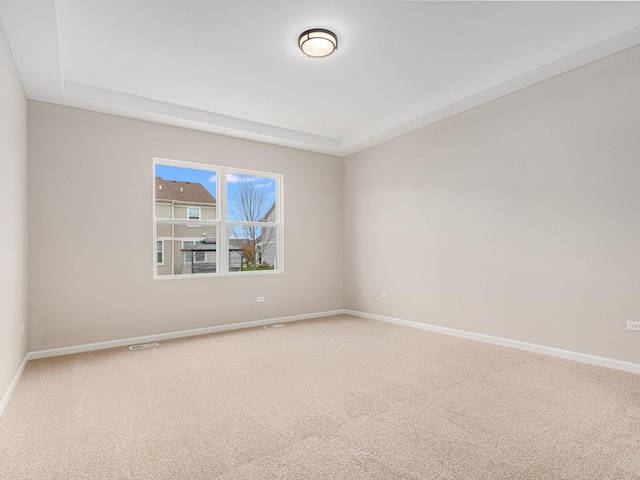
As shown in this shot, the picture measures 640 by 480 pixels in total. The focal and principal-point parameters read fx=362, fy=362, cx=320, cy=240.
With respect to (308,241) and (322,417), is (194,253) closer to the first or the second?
(308,241)

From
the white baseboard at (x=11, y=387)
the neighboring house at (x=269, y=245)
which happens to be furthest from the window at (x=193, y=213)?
the white baseboard at (x=11, y=387)

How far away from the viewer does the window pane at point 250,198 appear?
543cm

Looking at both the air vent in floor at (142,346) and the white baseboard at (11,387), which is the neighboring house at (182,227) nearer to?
the air vent in floor at (142,346)

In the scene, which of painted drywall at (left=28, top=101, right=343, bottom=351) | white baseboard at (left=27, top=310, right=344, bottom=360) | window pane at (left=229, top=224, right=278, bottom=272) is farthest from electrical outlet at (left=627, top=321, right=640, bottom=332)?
window pane at (left=229, top=224, right=278, bottom=272)

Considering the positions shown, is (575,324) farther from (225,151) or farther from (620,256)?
(225,151)

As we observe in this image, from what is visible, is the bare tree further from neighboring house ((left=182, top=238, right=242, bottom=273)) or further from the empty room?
neighboring house ((left=182, top=238, right=242, bottom=273))

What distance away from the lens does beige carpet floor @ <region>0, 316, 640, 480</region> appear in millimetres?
1870

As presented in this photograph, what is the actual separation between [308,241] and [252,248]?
3.15 ft

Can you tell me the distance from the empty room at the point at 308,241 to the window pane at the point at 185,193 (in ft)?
0.10

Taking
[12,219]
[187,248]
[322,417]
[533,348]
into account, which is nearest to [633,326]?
[533,348]

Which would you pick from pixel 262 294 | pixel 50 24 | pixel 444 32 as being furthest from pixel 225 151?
pixel 444 32

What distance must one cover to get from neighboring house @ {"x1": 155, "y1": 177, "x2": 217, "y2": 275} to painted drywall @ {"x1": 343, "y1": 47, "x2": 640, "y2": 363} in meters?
2.63

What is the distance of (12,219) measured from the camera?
120 inches

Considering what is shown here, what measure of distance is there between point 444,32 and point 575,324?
2.99 m
